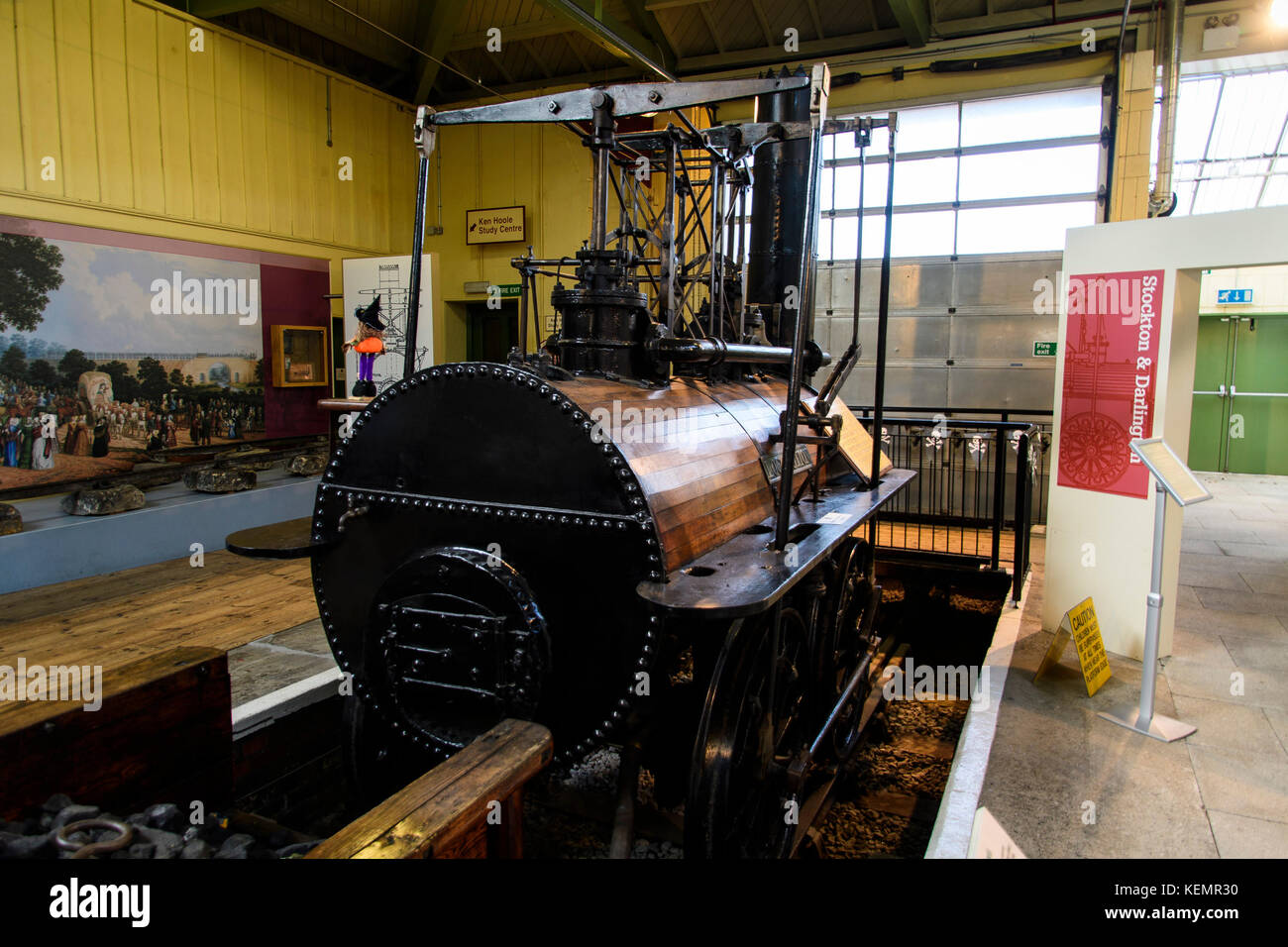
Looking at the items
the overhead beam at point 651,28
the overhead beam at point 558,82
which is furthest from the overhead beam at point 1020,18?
the overhead beam at point 558,82

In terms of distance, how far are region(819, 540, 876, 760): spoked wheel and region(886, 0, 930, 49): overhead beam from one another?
7297mm

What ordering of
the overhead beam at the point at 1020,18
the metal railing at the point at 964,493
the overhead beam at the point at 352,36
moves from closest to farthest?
the metal railing at the point at 964,493, the overhead beam at the point at 1020,18, the overhead beam at the point at 352,36

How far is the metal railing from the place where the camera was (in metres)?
5.86

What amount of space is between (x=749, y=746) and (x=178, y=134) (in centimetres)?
818

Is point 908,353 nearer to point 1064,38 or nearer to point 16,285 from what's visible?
point 1064,38

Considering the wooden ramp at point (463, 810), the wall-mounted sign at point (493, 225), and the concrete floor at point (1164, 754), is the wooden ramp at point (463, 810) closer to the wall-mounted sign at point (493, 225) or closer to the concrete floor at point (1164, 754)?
the concrete floor at point (1164, 754)

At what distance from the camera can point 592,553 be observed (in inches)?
89.9

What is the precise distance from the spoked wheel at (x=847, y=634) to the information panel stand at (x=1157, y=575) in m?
1.21

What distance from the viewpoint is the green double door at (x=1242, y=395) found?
11.3 m

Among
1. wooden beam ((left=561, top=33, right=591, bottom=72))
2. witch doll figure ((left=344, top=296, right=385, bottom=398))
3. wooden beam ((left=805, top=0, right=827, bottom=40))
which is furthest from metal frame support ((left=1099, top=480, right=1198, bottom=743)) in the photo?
wooden beam ((left=561, top=33, right=591, bottom=72))

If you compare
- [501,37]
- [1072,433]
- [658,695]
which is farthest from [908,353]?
[658,695]

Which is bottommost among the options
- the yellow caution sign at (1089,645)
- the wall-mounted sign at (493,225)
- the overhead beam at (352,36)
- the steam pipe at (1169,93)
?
the yellow caution sign at (1089,645)

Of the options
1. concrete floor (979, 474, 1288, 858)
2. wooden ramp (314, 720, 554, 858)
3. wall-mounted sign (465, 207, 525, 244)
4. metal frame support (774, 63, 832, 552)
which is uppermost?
wall-mounted sign (465, 207, 525, 244)

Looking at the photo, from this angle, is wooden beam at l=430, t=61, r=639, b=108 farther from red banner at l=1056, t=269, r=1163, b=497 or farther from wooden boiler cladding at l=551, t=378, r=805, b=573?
wooden boiler cladding at l=551, t=378, r=805, b=573
